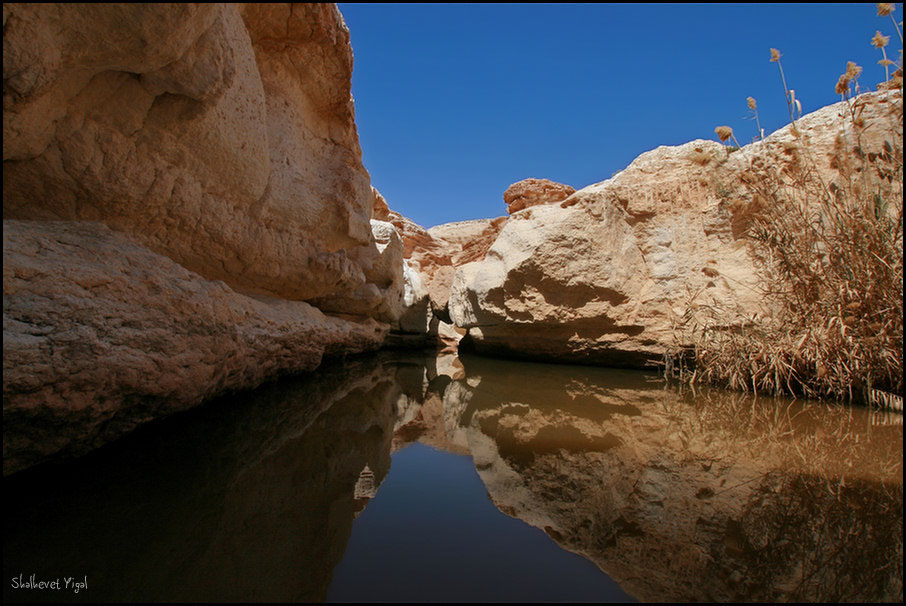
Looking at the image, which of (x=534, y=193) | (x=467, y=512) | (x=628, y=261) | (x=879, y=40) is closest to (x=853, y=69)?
(x=879, y=40)

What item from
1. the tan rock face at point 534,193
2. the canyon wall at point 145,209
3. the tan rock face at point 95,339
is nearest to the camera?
the tan rock face at point 95,339

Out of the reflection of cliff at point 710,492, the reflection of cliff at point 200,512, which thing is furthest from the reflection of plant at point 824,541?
the reflection of cliff at point 200,512

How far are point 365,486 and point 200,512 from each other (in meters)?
0.50

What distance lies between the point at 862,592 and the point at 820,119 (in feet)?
15.0

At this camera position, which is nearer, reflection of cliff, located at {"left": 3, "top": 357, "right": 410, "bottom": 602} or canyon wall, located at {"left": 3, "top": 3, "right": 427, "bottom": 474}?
reflection of cliff, located at {"left": 3, "top": 357, "right": 410, "bottom": 602}

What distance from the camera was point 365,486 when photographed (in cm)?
153

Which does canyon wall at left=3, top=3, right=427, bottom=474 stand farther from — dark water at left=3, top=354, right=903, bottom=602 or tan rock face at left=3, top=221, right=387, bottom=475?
dark water at left=3, top=354, right=903, bottom=602

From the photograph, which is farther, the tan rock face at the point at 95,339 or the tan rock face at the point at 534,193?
the tan rock face at the point at 534,193

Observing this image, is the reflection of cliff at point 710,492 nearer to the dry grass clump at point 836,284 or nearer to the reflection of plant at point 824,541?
the reflection of plant at point 824,541

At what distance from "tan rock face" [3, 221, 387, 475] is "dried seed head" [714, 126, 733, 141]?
12.2ft

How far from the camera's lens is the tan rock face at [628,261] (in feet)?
14.5

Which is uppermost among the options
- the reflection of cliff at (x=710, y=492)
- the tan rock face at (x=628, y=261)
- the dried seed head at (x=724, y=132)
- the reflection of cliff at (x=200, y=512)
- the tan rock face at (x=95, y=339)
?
the dried seed head at (x=724, y=132)

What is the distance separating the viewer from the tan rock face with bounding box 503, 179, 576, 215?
394 inches

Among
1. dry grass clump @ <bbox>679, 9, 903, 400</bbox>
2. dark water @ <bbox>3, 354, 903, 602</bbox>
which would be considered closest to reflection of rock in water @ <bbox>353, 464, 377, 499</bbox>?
dark water @ <bbox>3, 354, 903, 602</bbox>
